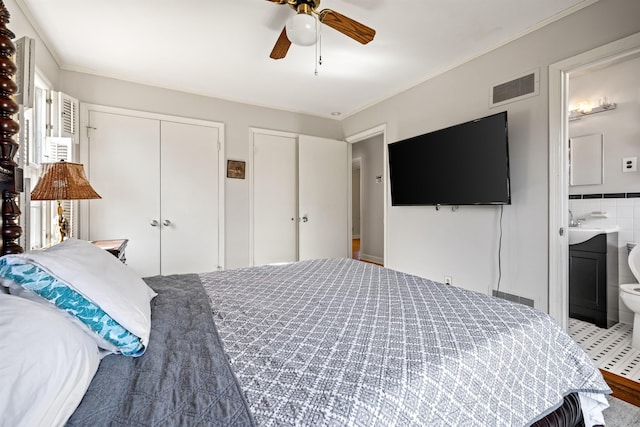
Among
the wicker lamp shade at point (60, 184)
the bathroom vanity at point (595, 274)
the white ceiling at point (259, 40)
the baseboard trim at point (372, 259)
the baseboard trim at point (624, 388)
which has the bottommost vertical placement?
the baseboard trim at point (624, 388)

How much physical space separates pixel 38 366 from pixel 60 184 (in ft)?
6.86

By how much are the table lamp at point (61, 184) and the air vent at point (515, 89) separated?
11.2 feet

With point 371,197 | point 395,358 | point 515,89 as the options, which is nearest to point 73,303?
point 395,358

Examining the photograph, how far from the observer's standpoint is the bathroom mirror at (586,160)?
9.86 ft

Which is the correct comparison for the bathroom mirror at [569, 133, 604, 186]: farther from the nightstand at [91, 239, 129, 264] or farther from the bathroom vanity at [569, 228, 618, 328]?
the nightstand at [91, 239, 129, 264]

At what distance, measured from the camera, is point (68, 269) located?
86cm

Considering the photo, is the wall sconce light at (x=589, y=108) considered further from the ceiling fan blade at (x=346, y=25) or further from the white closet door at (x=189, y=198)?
A: the white closet door at (x=189, y=198)

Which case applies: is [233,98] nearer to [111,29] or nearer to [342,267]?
[111,29]

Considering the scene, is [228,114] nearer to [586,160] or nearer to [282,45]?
[282,45]

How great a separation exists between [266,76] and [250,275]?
2254 millimetres

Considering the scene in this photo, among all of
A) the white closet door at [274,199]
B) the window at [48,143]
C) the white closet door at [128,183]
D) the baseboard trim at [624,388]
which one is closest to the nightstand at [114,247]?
the window at [48,143]

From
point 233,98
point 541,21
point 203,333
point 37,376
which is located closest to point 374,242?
point 233,98

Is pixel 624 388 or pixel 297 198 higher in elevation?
pixel 297 198

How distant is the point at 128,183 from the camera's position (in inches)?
126
